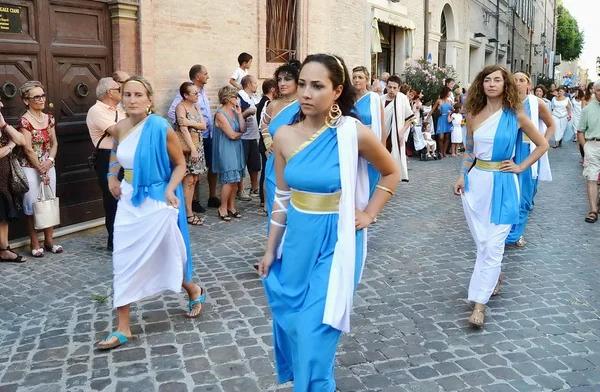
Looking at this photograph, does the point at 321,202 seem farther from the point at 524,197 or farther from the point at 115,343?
the point at 524,197

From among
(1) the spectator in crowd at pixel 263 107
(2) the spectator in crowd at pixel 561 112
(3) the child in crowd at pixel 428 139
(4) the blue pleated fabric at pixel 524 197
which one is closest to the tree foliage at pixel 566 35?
(2) the spectator in crowd at pixel 561 112

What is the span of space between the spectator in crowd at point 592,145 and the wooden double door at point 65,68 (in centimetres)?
688

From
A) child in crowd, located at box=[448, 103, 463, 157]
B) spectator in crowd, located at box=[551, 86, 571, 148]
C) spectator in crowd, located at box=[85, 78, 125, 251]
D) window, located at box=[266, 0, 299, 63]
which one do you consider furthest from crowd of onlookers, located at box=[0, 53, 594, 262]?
spectator in crowd, located at box=[551, 86, 571, 148]

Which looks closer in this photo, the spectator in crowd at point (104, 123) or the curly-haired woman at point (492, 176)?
the curly-haired woman at point (492, 176)

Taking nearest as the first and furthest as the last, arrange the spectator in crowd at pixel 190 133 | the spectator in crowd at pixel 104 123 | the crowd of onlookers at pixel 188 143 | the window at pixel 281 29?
the crowd of onlookers at pixel 188 143 < the spectator in crowd at pixel 104 123 < the spectator in crowd at pixel 190 133 < the window at pixel 281 29

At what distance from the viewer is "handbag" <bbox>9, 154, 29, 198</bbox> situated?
6.66 meters

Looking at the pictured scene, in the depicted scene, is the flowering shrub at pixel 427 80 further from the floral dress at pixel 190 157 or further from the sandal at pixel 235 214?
the floral dress at pixel 190 157

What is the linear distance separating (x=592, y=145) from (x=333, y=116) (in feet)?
24.0

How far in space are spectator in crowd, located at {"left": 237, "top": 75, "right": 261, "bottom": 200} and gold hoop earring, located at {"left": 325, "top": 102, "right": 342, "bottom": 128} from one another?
20.9 feet

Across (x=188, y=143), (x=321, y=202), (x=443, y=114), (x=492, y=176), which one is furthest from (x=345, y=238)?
(x=443, y=114)

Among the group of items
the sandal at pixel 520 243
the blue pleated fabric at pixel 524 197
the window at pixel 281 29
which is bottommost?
the sandal at pixel 520 243

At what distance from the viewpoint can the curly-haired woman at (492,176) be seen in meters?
5.07

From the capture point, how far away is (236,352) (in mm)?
4449

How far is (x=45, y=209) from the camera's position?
6.97 meters
